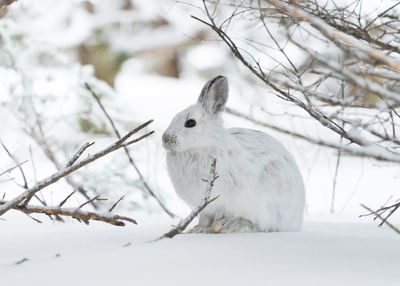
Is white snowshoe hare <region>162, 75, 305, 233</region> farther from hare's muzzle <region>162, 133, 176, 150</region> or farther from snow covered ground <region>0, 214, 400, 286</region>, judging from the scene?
snow covered ground <region>0, 214, 400, 286</region>

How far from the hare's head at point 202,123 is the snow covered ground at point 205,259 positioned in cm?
41

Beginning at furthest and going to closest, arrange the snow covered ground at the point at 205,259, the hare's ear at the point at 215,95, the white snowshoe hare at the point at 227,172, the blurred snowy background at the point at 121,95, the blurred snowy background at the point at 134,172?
1. the blurred snowy background at the point at 121,95
2. the hare's ear at the point at 215,95
3. the white snowshoe hare at the point at 227,172
4. the blurred snowy background at the point at 134,172
5. the snow covered ground at the point at 205,259

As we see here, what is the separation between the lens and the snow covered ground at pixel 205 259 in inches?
71.4

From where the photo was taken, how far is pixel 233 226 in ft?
8.79

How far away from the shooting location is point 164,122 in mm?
8508

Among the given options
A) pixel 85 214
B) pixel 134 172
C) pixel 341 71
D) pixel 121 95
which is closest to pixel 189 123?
pixel 85 214

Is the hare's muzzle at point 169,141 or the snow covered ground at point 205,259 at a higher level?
the hare's muzzle at point 169,141

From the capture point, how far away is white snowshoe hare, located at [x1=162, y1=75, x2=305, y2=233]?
8.66 feet

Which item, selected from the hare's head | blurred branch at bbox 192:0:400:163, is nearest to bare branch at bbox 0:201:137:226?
blurred branch at bbox 192:0:400:163

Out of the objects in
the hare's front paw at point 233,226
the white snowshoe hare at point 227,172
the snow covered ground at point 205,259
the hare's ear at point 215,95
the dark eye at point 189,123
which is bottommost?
the snow covered ground at point 205,259

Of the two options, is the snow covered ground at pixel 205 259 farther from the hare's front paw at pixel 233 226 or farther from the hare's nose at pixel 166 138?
the hare's nose at pixel 166 138

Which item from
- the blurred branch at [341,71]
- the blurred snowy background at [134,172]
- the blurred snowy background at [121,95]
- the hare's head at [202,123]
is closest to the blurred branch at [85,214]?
the blurred snowy background at [134,172]

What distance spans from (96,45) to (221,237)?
24.8 feet

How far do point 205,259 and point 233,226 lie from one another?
0.69 m
